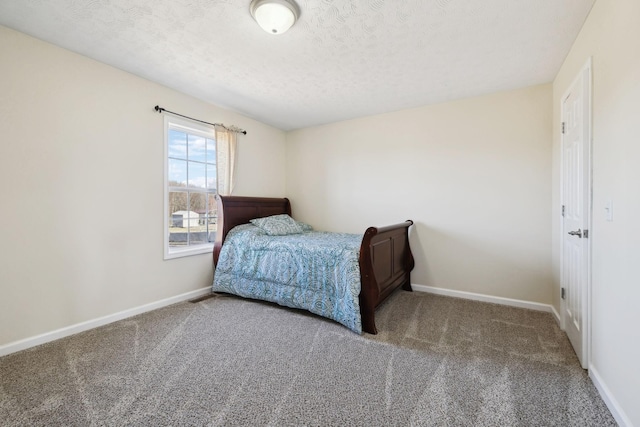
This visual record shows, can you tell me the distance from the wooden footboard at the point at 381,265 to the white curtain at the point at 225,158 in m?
2.11

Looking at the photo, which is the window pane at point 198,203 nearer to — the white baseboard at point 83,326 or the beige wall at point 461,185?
the white baseboard at point 83,326

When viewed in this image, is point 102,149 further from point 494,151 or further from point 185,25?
point 494,151

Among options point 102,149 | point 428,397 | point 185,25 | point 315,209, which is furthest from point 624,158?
point 102,149

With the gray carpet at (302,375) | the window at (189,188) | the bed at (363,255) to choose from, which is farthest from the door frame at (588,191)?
the window at (189,188)

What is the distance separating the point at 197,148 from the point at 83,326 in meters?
2.16

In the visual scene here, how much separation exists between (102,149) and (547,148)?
14.3 ft

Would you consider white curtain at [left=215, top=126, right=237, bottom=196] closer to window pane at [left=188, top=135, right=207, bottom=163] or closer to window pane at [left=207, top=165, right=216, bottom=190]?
window pane at [left=207, top=165, right=216, bottom=190]

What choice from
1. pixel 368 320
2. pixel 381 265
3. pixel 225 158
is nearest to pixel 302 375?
pixel 368 320

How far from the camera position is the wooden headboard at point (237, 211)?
3455mm

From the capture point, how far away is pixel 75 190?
92.5 inches

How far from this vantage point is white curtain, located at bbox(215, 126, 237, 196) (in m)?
3.54

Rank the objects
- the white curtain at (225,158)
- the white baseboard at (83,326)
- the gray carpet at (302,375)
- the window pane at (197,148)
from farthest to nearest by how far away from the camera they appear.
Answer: the white curtain at (225,158)
the window pane at (197,148)
the white baseboard at (83,326)
the gray carpet at (302,375)

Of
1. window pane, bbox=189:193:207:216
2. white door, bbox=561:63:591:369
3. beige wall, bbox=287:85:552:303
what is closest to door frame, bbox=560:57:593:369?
white door, bbox=561:63:591:369

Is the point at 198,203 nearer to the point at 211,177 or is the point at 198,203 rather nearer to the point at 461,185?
the point at 211,177
